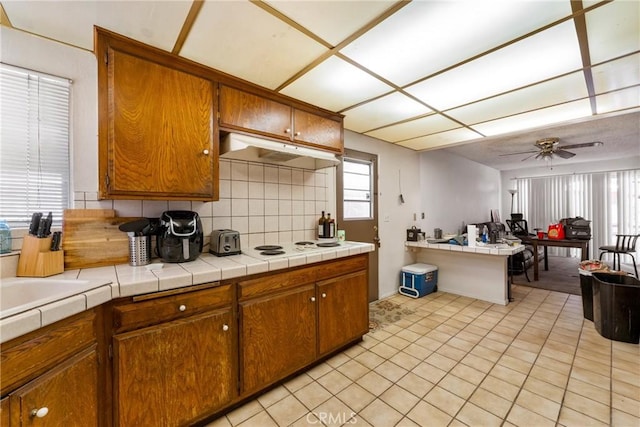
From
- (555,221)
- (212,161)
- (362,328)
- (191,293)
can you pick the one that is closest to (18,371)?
(191,293)

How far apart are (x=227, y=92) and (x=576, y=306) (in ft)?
15.1

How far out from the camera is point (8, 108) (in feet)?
4.56

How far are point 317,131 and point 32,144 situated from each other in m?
1.91

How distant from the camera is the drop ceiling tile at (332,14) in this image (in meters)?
1.22

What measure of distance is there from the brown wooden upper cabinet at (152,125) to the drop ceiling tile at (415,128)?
208 cm

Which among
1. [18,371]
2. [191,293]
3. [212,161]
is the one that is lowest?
[18,371]

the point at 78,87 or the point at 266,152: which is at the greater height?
the point at 78,87

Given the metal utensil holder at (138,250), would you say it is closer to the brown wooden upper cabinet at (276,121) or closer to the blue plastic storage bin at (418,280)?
the brown wooden upper cabinet at (276,121)

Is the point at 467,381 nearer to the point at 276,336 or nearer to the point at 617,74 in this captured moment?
the point at 276,336

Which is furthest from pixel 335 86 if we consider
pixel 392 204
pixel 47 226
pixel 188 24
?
→ pixel 392 204

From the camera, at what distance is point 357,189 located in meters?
3.30

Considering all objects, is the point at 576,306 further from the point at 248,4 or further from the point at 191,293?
the point at 248,4

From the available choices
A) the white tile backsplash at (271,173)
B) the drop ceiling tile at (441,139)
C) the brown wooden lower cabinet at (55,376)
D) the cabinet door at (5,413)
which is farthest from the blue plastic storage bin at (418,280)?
the cabinet door at (5,413)

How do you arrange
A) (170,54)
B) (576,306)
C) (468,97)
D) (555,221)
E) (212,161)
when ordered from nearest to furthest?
1. (170,54)
2. (212,161)
3. (468,97)
4. (576,306)
5. (555,221)
